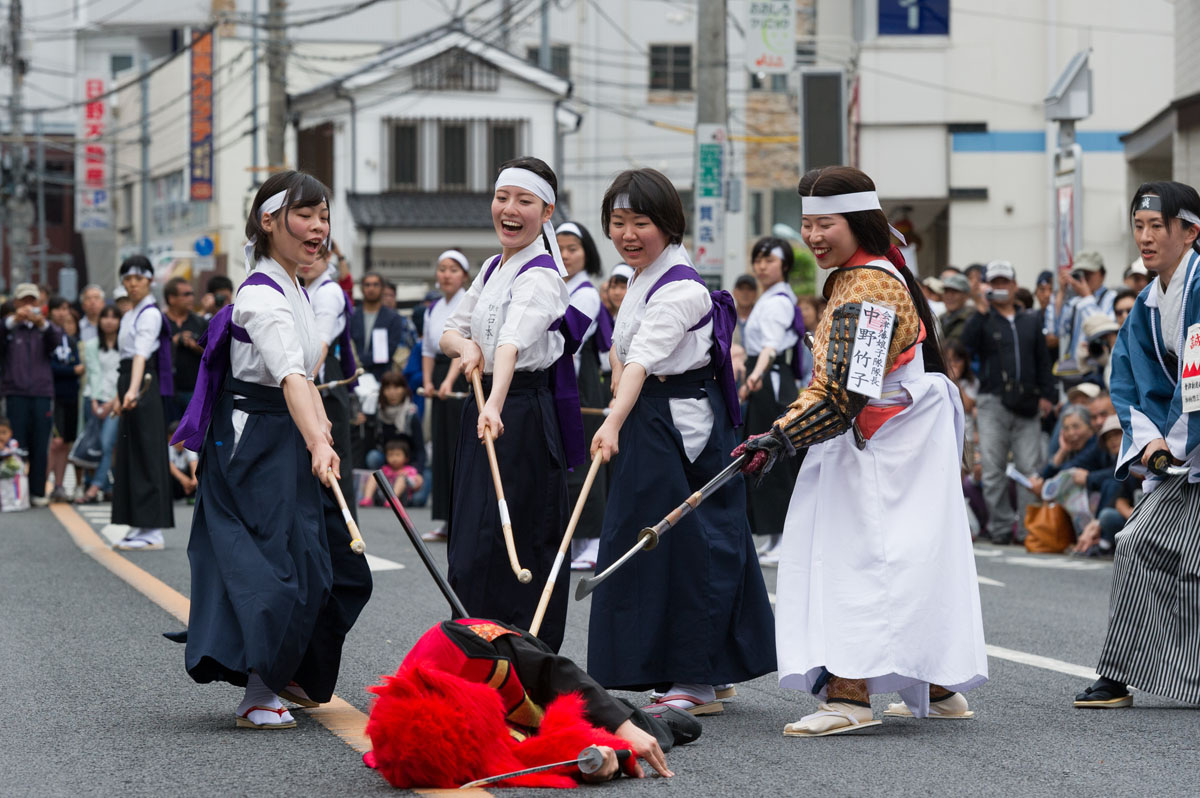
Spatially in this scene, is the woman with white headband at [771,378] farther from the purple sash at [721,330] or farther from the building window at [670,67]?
the building window at [670,67]

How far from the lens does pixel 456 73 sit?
134 feet

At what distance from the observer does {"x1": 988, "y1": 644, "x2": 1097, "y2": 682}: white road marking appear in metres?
6.88

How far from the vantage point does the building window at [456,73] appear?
1577 inches

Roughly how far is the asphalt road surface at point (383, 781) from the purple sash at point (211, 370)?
0.97 meters

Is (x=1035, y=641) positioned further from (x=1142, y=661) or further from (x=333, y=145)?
(x=333, y=145)

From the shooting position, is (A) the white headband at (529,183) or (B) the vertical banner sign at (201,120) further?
(B) the vertical banner sign at (201,120)

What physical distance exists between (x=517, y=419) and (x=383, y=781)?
5.67 feet

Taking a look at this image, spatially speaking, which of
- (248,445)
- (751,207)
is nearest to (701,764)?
(248,445)

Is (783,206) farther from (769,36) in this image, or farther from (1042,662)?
(1042,662)

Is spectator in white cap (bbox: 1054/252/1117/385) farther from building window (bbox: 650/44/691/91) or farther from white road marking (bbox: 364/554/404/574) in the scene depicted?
building window (bbox: 650/44/691/91)

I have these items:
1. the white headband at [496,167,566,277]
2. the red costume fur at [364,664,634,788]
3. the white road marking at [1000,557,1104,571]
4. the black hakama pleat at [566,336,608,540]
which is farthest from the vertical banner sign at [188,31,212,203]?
the red costume fur at [364,664,634,788]

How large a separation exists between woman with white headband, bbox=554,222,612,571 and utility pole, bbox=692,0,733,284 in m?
5.75

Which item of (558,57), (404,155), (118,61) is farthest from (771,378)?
(118,61)

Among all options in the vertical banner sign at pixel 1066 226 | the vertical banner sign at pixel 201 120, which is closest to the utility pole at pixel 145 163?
the vertical banner sign at pixel 201 120
